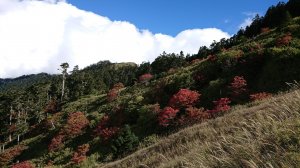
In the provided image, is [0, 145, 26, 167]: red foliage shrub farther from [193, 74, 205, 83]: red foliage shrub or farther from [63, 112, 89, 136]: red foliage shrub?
[193, 74, 205, 83]: red foliage shrub

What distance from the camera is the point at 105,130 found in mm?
49969

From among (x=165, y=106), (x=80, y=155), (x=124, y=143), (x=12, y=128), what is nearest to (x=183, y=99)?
(x=165, y=106)

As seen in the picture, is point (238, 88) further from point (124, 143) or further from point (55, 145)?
point (55, 145)

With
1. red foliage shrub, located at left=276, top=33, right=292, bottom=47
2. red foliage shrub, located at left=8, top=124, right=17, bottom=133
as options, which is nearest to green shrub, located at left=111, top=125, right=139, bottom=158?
red foliage shrub, located at left=276, top=33, right=292, bottom=47

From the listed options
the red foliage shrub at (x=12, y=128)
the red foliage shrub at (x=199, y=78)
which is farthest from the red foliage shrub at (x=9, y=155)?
the red foliage shrub at (x=199, y=78)

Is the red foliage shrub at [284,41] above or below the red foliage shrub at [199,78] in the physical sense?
above

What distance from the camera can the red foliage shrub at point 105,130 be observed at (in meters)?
48.0

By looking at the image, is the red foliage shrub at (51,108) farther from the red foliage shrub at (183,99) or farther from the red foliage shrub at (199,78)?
the red foliage shrub at (183,99)

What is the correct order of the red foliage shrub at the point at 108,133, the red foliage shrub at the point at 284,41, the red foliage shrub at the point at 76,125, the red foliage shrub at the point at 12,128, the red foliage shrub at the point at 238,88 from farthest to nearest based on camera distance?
the red foliage shrub at the point at 12,128 < the red foliage shrub at the point at 76,125 < the red foliage shrub at the point at 108,133 < the red foliage shrub at the point at 284,41 < the red foliage shrub at the point at 238,88

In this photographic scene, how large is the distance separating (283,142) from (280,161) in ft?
2.42

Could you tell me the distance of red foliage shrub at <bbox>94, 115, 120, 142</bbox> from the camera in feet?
158

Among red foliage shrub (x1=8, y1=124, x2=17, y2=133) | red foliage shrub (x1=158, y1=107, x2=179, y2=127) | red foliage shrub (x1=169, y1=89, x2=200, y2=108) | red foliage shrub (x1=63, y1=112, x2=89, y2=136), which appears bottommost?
red foliage shrub (x1=8, y1=124, x2=17, y2=133)

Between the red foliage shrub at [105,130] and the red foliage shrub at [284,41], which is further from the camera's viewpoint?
the red foliage shrub at [105,130]

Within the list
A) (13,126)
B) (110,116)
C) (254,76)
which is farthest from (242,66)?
(13,126)
